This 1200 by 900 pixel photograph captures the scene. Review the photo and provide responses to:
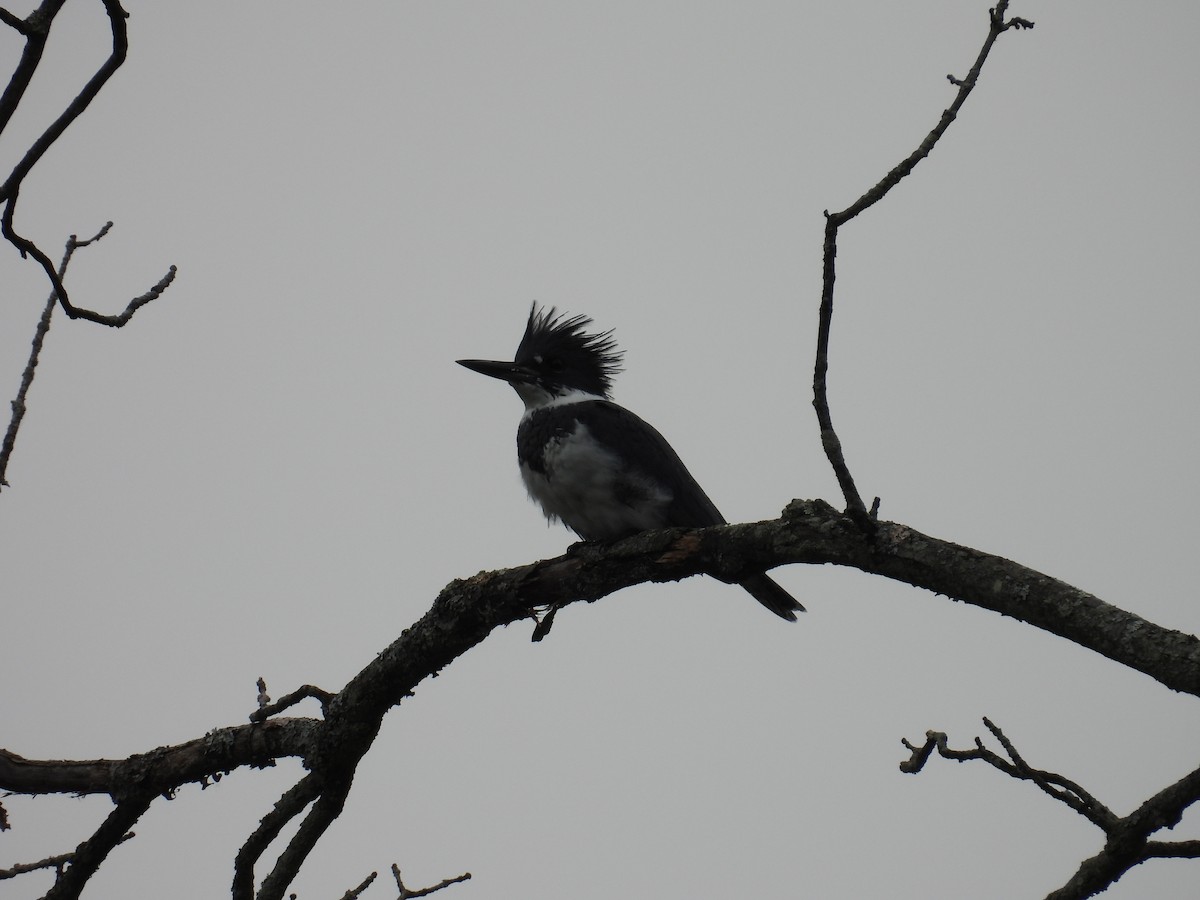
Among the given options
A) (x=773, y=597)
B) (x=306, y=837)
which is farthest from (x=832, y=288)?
(x=773, y=597)

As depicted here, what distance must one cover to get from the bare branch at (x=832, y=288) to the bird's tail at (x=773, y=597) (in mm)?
1836

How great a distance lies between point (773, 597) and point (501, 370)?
1842mm

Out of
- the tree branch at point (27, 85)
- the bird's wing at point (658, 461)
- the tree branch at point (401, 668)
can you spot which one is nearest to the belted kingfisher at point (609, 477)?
the bird's wing at point (658, 461)

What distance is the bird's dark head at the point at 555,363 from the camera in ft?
17.3

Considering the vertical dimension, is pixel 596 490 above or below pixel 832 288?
above

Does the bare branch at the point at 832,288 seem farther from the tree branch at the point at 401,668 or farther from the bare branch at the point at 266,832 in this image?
the bare branch at the point at 266,832

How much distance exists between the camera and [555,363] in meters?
5.41

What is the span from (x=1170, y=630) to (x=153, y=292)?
7.73 feet

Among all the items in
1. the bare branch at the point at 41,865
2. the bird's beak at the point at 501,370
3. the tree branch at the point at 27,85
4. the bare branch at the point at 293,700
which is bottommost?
the bare branch at the point at 41,865

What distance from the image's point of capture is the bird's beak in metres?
5.24

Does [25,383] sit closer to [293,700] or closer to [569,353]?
[293,700]

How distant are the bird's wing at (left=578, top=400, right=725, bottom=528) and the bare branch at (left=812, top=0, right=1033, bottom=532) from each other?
199 centimetres

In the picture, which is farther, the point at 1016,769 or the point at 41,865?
the point at 41,865

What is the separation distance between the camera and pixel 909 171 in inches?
86.3
